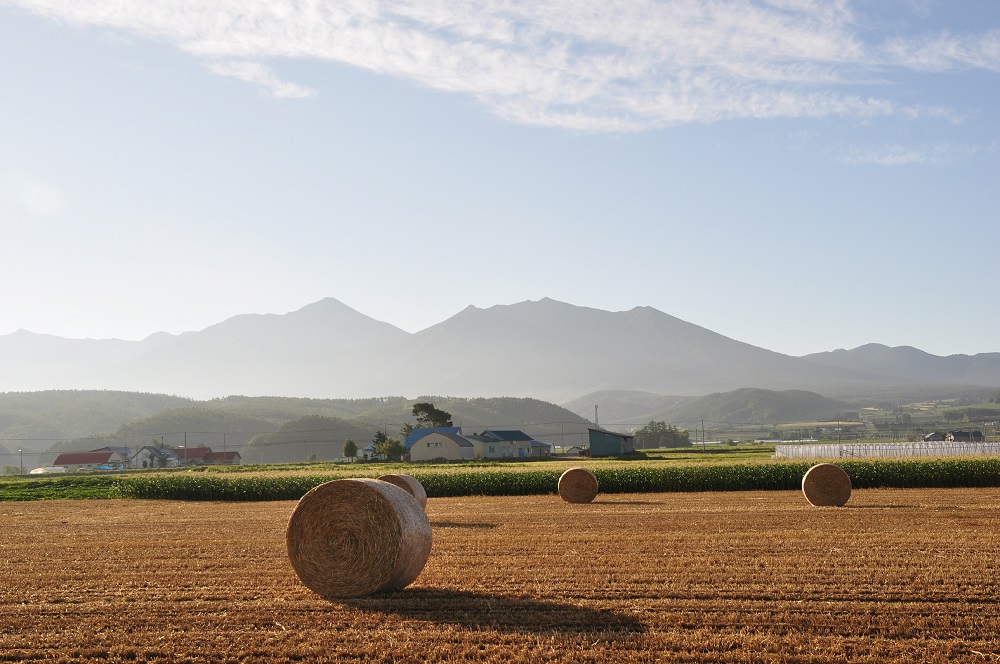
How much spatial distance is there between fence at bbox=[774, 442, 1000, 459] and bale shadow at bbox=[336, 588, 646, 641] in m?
48.6

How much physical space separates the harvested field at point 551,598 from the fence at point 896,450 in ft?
138

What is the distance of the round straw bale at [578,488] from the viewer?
1358 inches

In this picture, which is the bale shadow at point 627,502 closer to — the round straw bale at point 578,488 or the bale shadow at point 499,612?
the round straw bale at point 578,488

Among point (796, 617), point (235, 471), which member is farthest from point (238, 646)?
point (235, 471)

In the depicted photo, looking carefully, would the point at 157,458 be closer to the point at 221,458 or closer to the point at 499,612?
the point at 221,458

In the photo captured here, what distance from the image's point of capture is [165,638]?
11.9 metres

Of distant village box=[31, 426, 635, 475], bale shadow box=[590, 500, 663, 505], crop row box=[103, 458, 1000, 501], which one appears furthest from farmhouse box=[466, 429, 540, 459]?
bale shadow box=[590, 500, 663, 505]

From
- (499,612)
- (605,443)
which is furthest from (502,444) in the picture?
(499,612)

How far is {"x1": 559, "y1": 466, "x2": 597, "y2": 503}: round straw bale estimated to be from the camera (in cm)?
3450

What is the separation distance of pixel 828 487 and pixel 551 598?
19113 millimetres

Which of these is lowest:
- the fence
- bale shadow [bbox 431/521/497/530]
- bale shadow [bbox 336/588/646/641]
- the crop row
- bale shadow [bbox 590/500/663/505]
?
bale shadow [bbox 336/588/646/641]

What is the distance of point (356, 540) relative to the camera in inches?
580

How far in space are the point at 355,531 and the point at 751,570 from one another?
6.31m

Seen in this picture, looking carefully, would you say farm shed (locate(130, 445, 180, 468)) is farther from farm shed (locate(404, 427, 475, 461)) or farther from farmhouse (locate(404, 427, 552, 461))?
farm shed (locate(404, 427, 475, 461))
